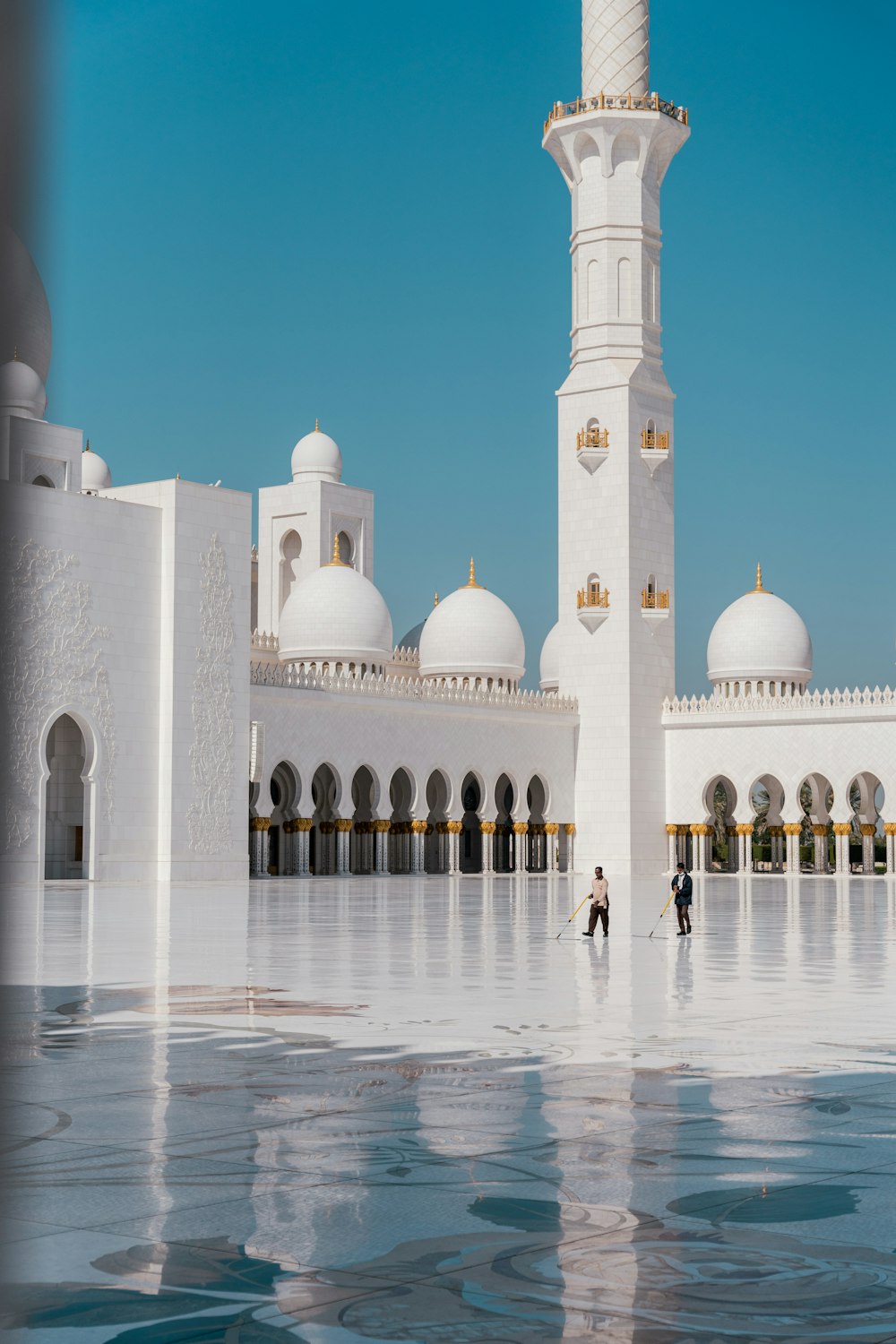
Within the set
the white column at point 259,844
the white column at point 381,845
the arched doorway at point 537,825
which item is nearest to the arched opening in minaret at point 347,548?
the arched doorway at point 537,825

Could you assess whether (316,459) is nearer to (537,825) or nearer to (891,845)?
(537,825)

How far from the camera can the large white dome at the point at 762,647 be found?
35.0 m

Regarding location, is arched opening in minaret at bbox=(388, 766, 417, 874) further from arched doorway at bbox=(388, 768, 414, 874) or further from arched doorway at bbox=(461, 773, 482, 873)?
arched doorway at bbox=(461, 773, 482, 873)

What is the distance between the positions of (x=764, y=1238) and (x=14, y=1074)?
2.58 m

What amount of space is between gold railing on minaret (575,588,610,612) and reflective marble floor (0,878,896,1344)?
23531mm

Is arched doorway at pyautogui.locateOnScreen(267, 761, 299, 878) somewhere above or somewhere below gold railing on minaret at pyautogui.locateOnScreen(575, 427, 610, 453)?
below

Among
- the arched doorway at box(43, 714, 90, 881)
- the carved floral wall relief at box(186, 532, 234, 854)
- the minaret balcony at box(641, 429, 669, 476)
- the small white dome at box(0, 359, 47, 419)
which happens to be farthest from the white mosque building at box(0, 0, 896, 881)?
the small white dome at box(0, 359, 47, 419)

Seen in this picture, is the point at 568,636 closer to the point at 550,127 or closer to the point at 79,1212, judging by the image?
the point at 550,127

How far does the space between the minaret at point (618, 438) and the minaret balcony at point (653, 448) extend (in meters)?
0.03

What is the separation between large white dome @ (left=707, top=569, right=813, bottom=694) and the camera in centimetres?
3503

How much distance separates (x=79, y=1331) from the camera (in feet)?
7.09

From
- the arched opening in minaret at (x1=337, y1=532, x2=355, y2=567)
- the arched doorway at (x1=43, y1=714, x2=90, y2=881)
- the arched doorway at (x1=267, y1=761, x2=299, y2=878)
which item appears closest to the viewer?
the arched doorway at (x1=43, y1=714, x2=90, y2=881)

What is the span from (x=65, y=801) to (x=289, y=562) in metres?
13.7

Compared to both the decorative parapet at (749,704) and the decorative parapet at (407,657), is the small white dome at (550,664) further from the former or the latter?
the decorative parapet at (749,704)
